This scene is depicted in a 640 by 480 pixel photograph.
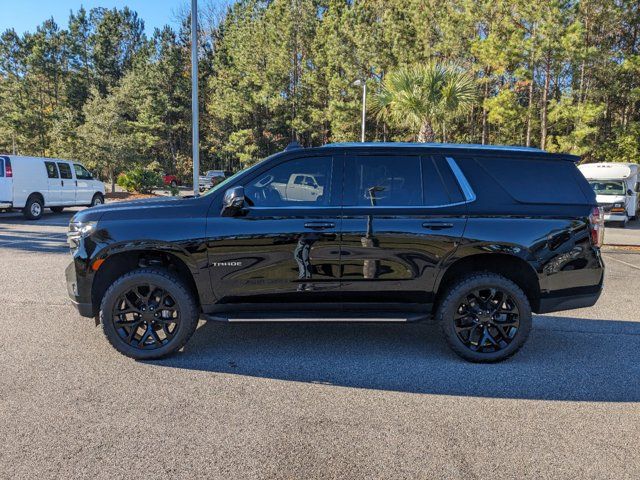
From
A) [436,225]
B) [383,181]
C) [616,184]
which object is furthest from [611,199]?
[383,181]

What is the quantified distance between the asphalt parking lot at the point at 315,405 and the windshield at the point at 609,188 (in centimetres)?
1529

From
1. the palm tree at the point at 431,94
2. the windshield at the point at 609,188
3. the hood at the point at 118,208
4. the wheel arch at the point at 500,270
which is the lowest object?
the wheel arch at the point at 500,270

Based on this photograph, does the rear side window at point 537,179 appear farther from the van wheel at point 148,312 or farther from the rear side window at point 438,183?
the van wheel at point 148,312

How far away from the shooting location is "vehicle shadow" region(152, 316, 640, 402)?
386cm

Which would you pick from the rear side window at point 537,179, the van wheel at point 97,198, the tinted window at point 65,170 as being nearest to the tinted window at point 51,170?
the tinted window at point 65,170

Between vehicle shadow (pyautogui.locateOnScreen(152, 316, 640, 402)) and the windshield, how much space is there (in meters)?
15.1

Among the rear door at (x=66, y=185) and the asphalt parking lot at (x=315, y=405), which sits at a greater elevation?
the rear door at (x=66, y=185)

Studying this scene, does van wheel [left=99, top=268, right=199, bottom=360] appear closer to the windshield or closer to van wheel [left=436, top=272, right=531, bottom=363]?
van wheel [left=436, top=272, right=531, bottom=363]

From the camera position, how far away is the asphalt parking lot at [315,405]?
2.80 metres

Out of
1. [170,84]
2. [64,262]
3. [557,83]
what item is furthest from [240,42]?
[64,262]

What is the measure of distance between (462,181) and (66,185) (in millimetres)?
15522

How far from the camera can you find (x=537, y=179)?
4375 millimetres

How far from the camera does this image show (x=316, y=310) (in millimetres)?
4266

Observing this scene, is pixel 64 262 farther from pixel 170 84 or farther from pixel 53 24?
pixel 53 24
